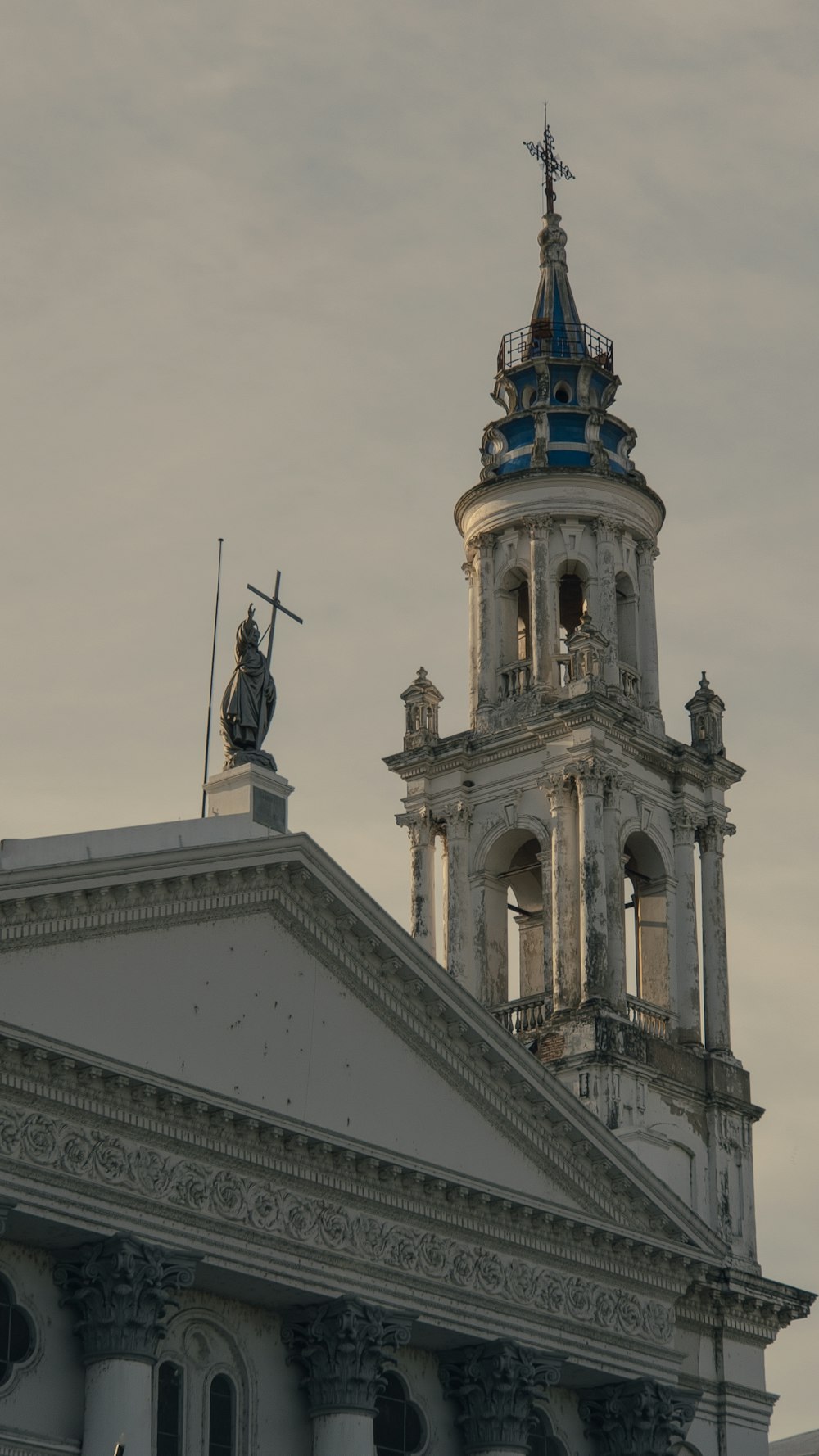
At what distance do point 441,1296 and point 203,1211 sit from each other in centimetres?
403

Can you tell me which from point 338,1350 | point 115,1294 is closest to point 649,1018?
point 338,1350

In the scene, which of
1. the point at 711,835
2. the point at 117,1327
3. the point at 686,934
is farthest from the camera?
the point at 711,835

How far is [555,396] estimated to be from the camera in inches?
1965

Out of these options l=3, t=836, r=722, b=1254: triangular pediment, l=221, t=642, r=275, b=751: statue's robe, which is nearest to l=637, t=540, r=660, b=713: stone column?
l=3, t=836, r=722, b=1254: triangular pediment

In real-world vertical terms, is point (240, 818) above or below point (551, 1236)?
above

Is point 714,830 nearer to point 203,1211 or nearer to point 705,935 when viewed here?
point 705,935

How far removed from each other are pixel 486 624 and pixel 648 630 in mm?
2849

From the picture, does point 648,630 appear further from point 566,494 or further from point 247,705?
point 247,705

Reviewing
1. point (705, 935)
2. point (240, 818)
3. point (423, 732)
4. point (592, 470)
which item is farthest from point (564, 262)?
point (240, 818)

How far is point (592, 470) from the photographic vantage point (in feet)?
157

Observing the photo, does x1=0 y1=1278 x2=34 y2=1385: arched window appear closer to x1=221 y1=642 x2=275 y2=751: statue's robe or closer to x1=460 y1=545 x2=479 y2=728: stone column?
x1=221 y1=642 x2=275 y2=751: statue's robe

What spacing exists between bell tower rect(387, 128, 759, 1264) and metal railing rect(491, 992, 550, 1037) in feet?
0.13

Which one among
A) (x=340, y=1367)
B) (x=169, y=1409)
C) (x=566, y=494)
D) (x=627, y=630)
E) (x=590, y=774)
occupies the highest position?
(x=566, y=494)

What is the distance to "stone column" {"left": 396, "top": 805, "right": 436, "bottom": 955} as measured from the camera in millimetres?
46062
